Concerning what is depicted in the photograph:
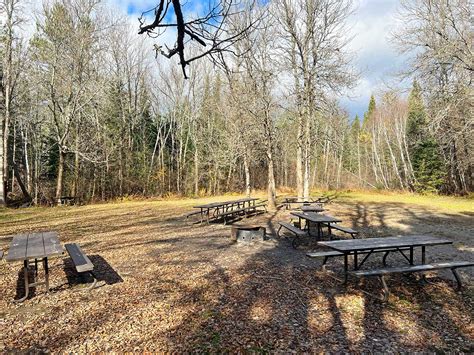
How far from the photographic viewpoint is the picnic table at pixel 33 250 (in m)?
4.45

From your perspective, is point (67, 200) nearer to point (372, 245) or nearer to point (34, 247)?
point (34, 247)

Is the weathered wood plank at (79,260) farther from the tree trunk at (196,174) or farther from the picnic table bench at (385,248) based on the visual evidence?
the tree trunk at (196,174)

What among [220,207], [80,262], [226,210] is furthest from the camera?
[220,207]

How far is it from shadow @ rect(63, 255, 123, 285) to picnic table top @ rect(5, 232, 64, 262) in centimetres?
71

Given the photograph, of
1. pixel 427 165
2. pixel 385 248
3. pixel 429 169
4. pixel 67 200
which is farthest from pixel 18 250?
pixel 429 169

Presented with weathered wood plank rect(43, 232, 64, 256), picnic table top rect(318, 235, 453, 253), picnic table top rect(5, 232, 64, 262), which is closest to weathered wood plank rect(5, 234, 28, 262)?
picnic table top rect(5, 232, 64, 262)

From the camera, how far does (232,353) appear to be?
10.9 feet

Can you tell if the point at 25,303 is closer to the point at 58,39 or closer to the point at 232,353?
the point at 232,353

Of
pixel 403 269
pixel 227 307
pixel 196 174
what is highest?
pixel 196 174

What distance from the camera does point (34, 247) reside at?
16.2ft

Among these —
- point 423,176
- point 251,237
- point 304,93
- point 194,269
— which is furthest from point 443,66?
point 423,176

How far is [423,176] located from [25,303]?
98.0 ft

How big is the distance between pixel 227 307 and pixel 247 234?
12.3ft

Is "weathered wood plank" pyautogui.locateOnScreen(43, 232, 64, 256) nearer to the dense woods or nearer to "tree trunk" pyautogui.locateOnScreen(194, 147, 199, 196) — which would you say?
the dense woods
